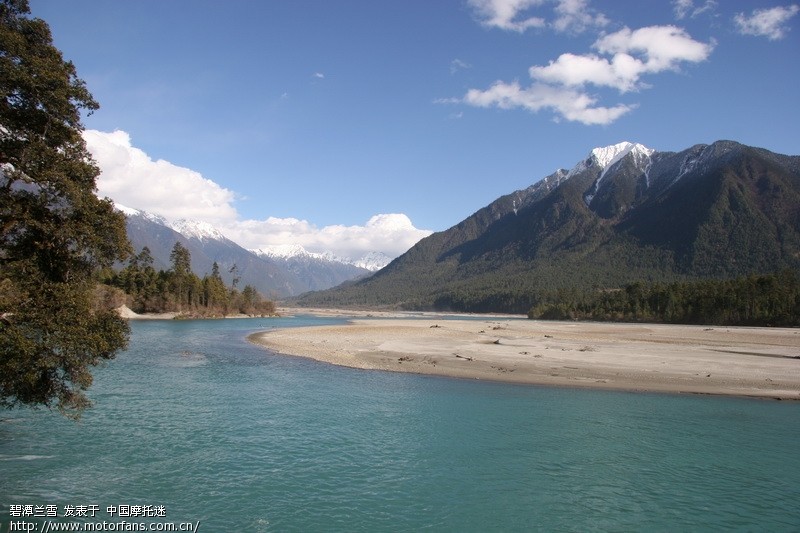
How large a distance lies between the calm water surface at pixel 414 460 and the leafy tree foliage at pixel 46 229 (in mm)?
3897

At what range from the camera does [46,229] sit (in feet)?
41.9

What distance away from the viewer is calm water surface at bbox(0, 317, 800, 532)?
1304cm

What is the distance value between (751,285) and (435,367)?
287ft

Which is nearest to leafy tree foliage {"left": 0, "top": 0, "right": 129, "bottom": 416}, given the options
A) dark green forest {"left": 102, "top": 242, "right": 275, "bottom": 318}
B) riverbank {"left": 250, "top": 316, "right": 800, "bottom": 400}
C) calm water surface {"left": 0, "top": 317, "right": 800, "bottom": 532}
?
calm water surface {"left": 0, "top": 317, "right": 800, "bottom": 532}

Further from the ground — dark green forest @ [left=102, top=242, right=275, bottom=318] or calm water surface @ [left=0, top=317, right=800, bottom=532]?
dark green forest @ [left=102, top=242, right=275, bottom=318]

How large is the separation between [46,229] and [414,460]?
13688mm

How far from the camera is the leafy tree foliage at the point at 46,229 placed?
40.9 ft

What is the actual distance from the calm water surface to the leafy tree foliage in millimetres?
3897

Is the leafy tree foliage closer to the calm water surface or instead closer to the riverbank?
the calm water surface

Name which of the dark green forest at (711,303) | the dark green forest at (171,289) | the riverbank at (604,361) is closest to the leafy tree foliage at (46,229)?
the riverbank at (604,361)

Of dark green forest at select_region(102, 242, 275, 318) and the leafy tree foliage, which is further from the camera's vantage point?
dark green forest at select_region(102, 242, 275, 318)

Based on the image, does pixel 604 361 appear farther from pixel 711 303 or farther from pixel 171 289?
pixel 171 289

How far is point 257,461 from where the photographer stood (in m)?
16.5

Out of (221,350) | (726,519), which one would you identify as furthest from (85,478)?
(221,350)
